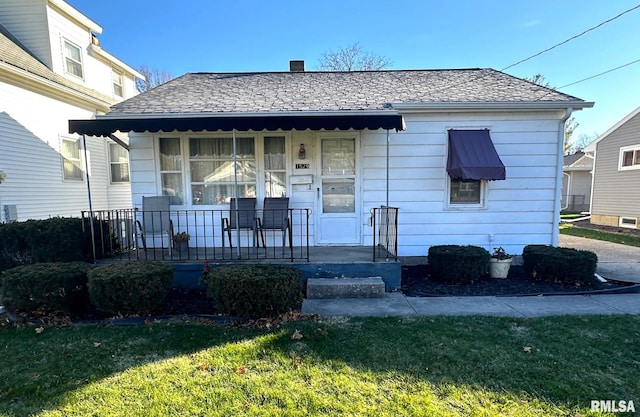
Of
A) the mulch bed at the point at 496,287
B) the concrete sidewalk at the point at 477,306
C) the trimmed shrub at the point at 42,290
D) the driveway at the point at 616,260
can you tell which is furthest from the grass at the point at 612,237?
the trimmed shrub at the point at 42,290

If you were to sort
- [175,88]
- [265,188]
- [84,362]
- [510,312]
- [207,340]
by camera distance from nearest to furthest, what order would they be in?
1. [84,362]
2. [207,340]
3. [510,312]
4. [265,188]
5. [175,88]

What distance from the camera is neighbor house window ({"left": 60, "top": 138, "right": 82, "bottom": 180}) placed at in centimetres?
881

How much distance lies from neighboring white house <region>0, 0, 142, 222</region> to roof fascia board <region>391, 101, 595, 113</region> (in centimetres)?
870

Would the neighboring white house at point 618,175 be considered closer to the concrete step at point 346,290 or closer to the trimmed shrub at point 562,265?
the trimmed shrub at point 562,265

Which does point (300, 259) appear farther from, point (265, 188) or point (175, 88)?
point (175, 88)

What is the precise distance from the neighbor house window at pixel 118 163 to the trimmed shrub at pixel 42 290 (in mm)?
7872

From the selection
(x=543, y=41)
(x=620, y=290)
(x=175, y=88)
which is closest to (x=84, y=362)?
(x=175, y=88)

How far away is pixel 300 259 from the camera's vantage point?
4961 millimetres

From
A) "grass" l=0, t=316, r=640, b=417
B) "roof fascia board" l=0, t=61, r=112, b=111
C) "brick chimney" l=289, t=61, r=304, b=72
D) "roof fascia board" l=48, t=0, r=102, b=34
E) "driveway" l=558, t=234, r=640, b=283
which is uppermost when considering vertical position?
"roof fascia board" l=48, t=0, r=102, b=34

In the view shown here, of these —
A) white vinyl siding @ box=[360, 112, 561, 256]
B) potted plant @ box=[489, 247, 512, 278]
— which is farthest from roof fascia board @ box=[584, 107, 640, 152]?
potted plant @ box=[489, 247, 512, 278]

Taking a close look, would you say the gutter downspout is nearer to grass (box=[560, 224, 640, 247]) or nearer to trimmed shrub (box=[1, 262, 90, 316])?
grass (box=[560, 224, 640, 247])

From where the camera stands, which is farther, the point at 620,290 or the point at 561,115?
the point at 561,115

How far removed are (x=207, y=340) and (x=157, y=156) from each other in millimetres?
4099

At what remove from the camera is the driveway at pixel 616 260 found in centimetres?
549
